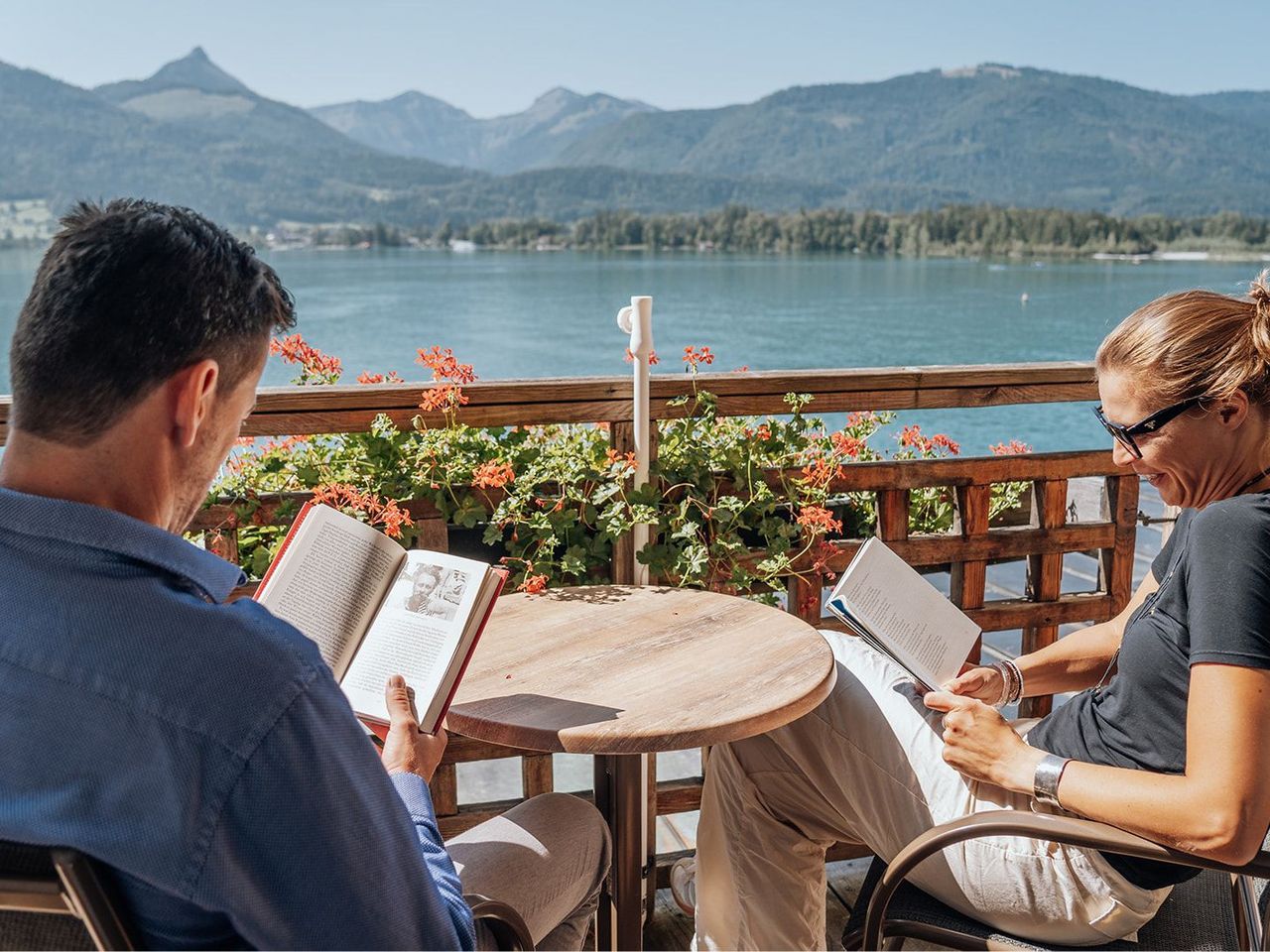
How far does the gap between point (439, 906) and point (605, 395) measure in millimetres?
1495

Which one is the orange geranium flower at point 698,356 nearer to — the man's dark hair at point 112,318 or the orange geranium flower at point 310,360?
the orange geranium flower at point 310,360

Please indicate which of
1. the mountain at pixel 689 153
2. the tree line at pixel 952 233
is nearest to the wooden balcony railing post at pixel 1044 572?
the tree line at pixel 952 233

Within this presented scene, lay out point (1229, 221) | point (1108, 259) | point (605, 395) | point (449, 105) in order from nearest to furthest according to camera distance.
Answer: point (605, 395), point (1108, 259), point (1229, 221), point (449, 105)

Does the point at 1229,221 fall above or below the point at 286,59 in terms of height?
below

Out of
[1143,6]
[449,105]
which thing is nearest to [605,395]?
[1143,6]

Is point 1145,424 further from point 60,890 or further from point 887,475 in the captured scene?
point 60,890

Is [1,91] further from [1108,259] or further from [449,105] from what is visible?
[449,105]

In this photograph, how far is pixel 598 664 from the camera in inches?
65.4

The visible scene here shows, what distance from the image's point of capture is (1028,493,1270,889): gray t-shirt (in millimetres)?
1230

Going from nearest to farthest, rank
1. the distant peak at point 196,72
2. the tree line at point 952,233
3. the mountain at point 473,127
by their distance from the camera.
Result: the tree line at point 952,233
the distant peak at point 196,72
the mountain at point 473,127

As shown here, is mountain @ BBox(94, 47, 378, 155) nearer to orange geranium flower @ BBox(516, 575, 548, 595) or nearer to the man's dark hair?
orange geranium flower @ BBox(516, 575, 548, 595)

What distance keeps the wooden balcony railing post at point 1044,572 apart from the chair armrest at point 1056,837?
1360 millimetres

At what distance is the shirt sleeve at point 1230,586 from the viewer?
1.22 metres

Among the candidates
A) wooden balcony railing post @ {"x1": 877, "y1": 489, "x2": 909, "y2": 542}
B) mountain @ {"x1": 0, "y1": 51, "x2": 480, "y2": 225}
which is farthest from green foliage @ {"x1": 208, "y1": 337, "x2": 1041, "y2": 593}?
mountain @ {"x1": 0, "y1": 51, "x2": 480, "y2": 225}
